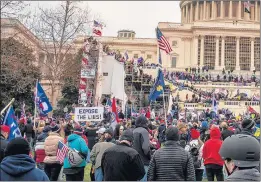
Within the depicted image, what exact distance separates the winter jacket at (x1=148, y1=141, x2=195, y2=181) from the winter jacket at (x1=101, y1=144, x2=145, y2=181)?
11.0 inches

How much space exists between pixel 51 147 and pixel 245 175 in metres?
5.89

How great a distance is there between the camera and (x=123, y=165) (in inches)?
253

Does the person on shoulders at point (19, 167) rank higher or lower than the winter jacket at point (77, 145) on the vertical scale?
higher

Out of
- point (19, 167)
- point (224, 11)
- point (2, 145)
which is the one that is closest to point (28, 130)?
point (2, 145)

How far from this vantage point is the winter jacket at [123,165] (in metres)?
6.42

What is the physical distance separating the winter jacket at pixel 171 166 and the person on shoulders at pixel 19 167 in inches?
79.4

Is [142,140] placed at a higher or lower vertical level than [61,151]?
higher

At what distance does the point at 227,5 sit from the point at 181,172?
286 feet

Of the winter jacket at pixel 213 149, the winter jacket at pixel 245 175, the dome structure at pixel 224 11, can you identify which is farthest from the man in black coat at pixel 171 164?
the dome structure at pixel 224 11

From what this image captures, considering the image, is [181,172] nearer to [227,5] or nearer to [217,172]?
[217,172]

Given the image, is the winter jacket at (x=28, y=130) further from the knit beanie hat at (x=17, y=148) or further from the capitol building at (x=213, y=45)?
the capitol building at (x=213, y=45)

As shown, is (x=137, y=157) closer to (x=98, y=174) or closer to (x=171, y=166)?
(x=171, y=166)

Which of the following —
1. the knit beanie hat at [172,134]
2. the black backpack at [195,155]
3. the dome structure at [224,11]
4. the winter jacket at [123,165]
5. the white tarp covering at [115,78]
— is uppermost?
the dome structure at [224,11]

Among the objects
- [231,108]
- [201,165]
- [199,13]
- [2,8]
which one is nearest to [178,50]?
[199,13]
